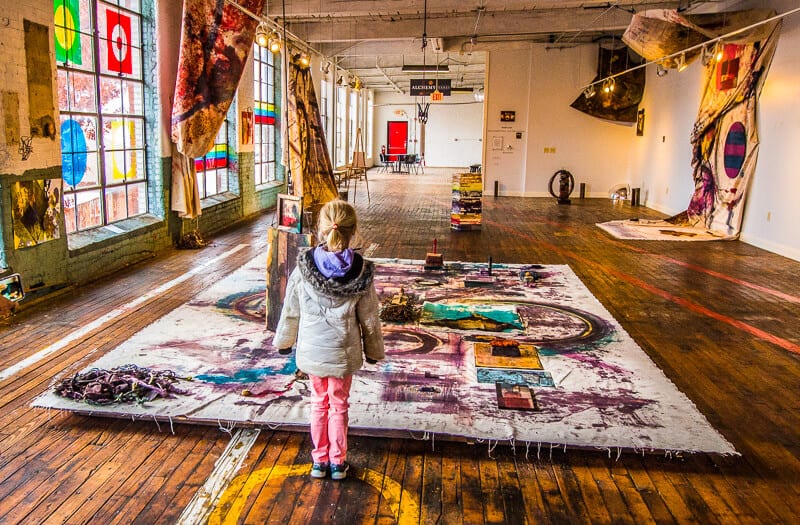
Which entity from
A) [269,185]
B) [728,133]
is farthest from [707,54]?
[269,185]

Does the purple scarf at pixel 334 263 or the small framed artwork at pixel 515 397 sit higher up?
the purple scarf at pixel 334 263

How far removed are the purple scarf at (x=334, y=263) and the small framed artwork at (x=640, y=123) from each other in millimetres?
14475

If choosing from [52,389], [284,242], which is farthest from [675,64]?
[52,389]

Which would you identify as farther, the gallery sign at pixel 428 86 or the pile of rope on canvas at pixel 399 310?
the gallery sign at pixel 428 86

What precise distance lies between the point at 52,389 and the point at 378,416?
1.98m

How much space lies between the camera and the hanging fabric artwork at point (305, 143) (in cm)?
1230

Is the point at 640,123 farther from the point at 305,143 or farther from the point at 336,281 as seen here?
the point at 336,281

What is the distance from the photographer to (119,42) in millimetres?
7863

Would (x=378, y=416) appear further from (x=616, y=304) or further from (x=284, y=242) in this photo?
(x=616, y=304)

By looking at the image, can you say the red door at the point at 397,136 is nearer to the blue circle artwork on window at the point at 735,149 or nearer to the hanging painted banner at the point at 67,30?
the blue circle artwork on window at the point at 735,149

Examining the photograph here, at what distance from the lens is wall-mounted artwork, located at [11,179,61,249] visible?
586 centimetres

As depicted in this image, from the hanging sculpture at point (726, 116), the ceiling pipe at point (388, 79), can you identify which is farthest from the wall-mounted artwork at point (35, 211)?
the ceiling pipe at point (388, 79)

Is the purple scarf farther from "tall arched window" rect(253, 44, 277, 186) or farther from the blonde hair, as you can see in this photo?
"tall arched window" rect(253, 44, 277, 186)

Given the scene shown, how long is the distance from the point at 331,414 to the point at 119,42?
6568 millimetres
